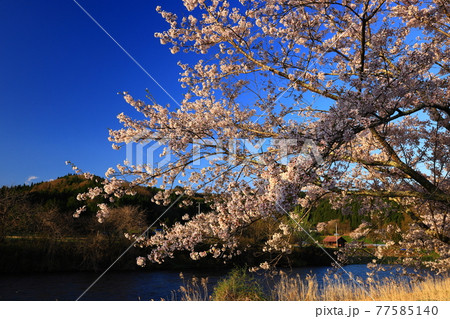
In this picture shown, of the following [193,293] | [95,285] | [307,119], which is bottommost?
[95,285]

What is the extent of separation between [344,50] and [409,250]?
16.4 ft

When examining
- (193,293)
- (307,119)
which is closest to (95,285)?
(193,293)

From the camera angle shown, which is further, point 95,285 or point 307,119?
point 95,285

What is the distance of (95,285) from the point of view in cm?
2178

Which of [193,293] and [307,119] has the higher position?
[307,119]

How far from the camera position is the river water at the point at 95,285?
18.8 m

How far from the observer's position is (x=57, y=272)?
2547 cm

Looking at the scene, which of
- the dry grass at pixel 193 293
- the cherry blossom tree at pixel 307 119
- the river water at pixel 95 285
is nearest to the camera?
the cherry blossom tree at pixel 307 119

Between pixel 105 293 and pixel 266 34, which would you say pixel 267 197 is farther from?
pixel 105 293

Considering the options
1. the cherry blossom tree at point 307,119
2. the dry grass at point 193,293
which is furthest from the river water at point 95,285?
the cherry blossom tree at point 307,119

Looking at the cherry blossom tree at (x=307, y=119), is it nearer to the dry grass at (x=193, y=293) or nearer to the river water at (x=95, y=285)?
the dry grass at (x=193, y=293)

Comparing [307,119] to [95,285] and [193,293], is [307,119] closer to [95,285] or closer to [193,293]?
[193,293]

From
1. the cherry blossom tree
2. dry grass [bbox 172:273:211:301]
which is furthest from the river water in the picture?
the cherry blossom tree

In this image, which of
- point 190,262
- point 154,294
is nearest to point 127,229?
point 190,262
